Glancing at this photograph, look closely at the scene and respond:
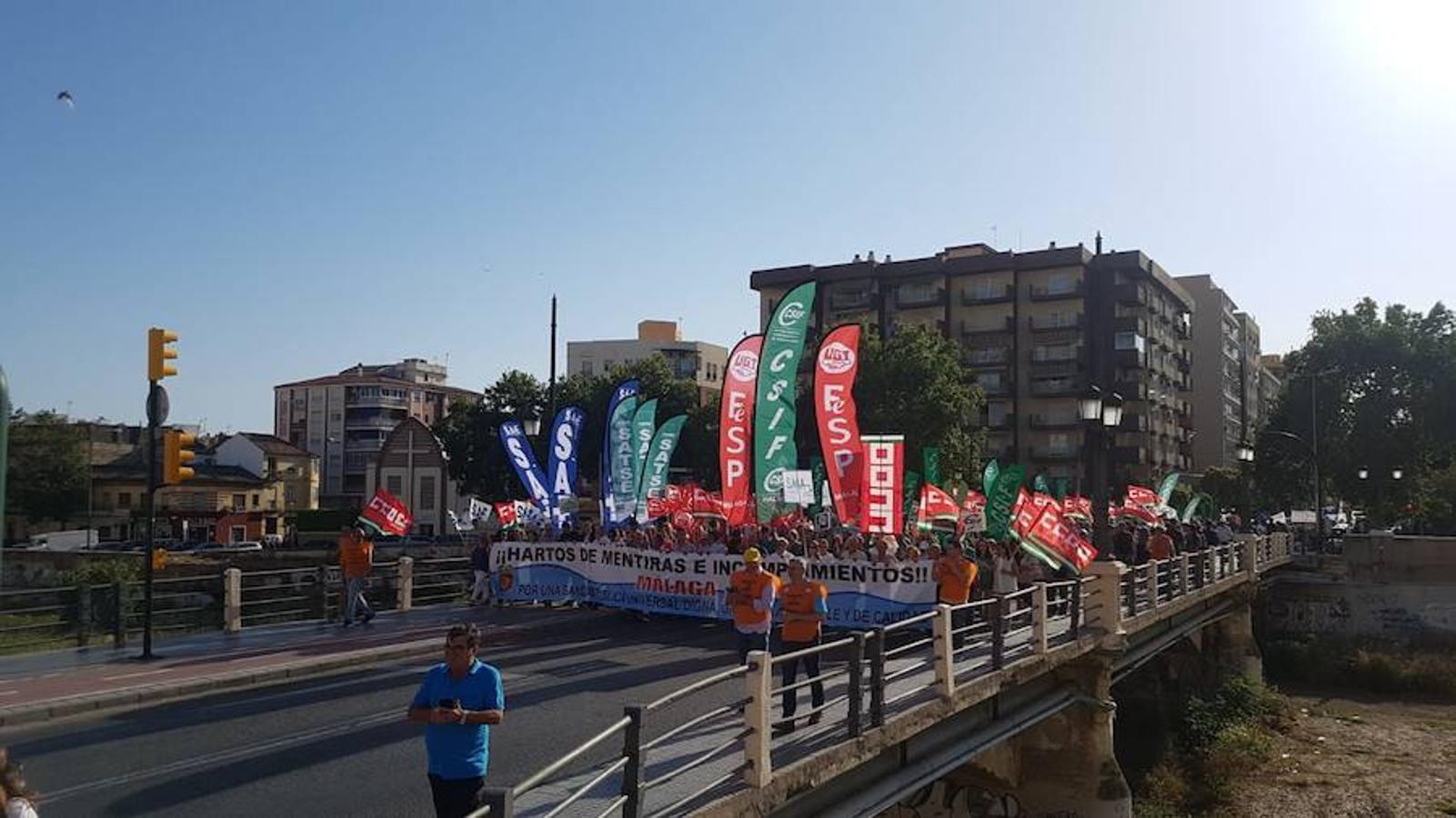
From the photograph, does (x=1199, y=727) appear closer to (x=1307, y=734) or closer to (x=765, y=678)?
(x=1307, y=734)

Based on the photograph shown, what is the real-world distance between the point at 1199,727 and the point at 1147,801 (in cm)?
551

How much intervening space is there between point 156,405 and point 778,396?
9.51 metres

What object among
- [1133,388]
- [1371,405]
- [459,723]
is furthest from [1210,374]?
[459,723]

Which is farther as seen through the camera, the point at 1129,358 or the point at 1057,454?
the point at 1057,454

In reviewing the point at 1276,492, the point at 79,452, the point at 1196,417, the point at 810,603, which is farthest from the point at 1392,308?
the point at 79,452

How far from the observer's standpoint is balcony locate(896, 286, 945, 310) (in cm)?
8012

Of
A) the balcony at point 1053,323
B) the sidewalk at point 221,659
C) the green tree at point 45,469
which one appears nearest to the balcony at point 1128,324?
the balcony at point 1053,323

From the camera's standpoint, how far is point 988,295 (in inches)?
3110

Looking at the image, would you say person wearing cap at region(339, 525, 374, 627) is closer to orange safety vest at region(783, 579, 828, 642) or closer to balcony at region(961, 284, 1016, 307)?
orange safety vest at region(783, 579, 828, 642)

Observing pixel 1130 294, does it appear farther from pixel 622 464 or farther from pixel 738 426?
pixel 738 426

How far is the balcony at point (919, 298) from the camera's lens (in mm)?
80125

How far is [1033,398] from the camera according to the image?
255ft

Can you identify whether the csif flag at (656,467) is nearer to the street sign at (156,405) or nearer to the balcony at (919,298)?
the street sign at (156,405)

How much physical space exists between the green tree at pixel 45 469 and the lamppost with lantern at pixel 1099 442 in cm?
6340
